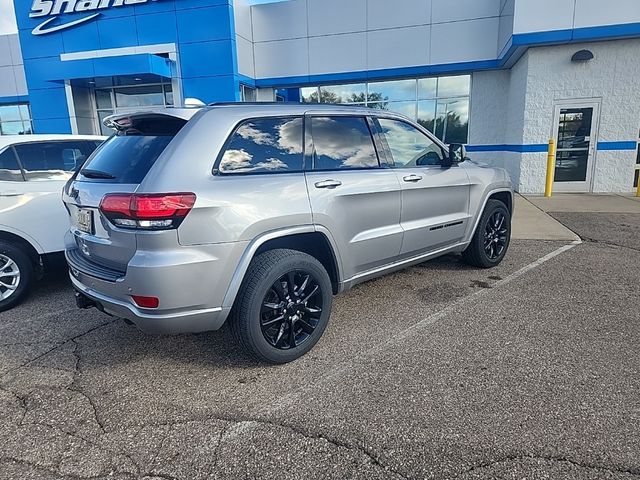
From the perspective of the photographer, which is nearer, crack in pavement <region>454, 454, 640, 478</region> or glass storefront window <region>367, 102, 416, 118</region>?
crack in pavement <region>454, 454, 640, 478</region>

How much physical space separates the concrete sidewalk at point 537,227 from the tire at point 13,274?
6.65 m

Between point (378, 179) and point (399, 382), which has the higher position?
point (378, 179)

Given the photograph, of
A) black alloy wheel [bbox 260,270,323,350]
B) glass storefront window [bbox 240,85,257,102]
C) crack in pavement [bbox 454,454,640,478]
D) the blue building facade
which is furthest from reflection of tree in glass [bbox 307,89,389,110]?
crack in pavement [bbox 454,454,640,478]

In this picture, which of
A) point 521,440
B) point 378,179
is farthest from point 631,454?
point 378,179

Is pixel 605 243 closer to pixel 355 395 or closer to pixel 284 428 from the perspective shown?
pixel 355 395

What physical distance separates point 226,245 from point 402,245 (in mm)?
1848

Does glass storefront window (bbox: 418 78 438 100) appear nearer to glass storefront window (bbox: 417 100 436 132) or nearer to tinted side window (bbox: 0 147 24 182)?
glass storefront window (bbox: 417 100 436 132)

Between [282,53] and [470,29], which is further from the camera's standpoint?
[282,53]

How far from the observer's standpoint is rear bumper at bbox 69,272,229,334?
270 centimetres

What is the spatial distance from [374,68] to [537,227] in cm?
878

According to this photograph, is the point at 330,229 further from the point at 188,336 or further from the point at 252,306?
the point at 188,336

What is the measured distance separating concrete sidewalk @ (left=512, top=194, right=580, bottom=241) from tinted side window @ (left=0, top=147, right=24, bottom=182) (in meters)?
6.75

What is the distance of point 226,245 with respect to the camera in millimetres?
2777

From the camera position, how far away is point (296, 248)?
3422mm
